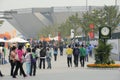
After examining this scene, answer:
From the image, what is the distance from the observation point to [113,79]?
19656 mm

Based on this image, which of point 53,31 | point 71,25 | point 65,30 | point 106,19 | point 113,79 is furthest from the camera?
point 53,31

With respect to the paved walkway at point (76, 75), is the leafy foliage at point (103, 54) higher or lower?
higher

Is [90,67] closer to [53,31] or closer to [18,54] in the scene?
[18,54]

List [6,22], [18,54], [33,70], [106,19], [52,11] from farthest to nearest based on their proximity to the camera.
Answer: [6,22], [52,11], [106,19], [33,70], [18,54]

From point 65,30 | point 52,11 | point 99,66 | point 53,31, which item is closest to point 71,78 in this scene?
point 99,66

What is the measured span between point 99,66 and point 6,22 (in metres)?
141

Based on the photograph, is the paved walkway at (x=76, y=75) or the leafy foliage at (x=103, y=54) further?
the leafy foliage at (x=103, y=54)

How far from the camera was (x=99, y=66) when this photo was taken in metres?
27.5

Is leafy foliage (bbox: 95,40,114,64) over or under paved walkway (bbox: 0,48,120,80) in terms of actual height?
over

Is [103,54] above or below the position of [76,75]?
above

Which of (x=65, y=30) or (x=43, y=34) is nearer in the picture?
(x=65, y=30)

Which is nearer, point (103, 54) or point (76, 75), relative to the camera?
point (76, 75)

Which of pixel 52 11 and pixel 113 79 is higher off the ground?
pixel 52 11

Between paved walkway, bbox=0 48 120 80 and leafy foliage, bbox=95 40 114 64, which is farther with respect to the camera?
leafy foliage, bbox=95 40 114 64
